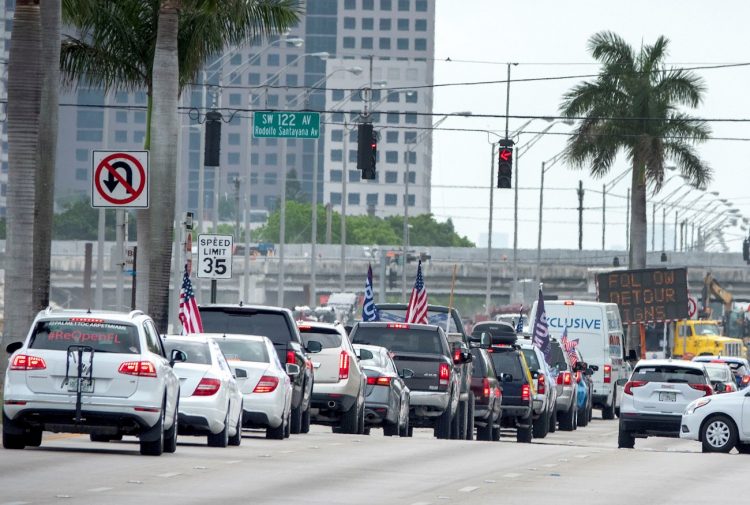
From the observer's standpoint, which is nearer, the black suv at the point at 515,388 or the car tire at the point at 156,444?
the car tire at the point at 156,444

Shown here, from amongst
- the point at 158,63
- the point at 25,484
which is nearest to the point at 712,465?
the point at 25,484

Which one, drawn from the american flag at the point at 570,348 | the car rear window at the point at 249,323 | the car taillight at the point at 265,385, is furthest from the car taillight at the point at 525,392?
the car taillight at the point at 265,385

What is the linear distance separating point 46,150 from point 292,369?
5744mm

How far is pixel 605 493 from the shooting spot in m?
18.9

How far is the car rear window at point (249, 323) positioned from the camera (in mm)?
28141

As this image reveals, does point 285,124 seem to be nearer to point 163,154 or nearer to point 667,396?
point 163,154

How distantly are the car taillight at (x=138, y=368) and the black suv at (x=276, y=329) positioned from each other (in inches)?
289

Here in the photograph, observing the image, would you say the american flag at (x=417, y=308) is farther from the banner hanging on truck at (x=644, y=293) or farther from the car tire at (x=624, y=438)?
the banner hanging on truck at (x=644, y=293)

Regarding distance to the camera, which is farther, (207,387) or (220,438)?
(220,438)

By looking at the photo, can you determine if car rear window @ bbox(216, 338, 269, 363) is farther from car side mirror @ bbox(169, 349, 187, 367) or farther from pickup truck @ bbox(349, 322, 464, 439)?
pickup truck @ bbox(349, 322, 464, 439)

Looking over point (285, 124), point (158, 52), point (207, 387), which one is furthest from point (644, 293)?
point (207, 387)

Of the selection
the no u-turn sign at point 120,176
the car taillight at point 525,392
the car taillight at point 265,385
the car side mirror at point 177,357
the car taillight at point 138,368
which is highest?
the no u-turn sign at point 120,176

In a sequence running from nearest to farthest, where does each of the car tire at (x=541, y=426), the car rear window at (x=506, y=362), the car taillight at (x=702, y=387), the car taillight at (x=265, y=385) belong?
1. the car taillight at (x=265, y=385)
2. the car taillight at (x=702, y=387)
3. the car rear window at (x=506, y=362)
4. the car tire at (x=541, y=426)

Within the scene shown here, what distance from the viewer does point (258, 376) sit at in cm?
2602
